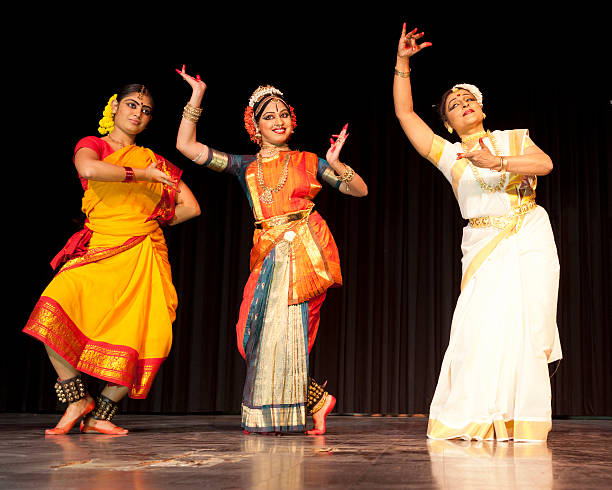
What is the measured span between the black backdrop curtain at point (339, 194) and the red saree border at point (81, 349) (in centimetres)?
262

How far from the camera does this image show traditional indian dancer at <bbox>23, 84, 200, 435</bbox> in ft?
9.56

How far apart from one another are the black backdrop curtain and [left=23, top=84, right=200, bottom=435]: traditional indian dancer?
95.7 inches

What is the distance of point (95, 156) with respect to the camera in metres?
3.05

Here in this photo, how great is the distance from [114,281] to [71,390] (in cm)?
46

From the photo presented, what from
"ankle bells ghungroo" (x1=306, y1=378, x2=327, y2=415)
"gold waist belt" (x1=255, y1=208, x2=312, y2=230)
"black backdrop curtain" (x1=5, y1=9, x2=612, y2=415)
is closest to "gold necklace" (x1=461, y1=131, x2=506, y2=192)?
"gold waist belt" (x1=255, y1=208, x2=312, y2=230)

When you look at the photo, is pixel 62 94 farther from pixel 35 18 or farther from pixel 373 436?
pixel 373 436

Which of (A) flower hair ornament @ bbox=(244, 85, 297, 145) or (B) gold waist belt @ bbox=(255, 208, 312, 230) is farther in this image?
(A) flower hair ornament @ bbox=(244, 85, 297, 145)

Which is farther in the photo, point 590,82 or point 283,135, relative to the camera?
point 590,82

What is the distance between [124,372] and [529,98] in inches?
148

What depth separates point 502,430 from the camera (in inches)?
100

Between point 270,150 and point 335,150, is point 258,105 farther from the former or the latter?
point 335,150

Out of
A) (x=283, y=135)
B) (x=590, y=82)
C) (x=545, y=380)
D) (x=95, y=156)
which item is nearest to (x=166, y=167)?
(x=95, y=156)

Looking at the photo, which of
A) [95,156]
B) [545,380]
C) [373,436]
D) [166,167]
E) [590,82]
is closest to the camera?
[545,380]

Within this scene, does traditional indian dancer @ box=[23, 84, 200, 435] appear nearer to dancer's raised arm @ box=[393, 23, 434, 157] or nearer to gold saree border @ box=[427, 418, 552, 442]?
dancer's raised arm @ box=[393, 23, 434, 157]
